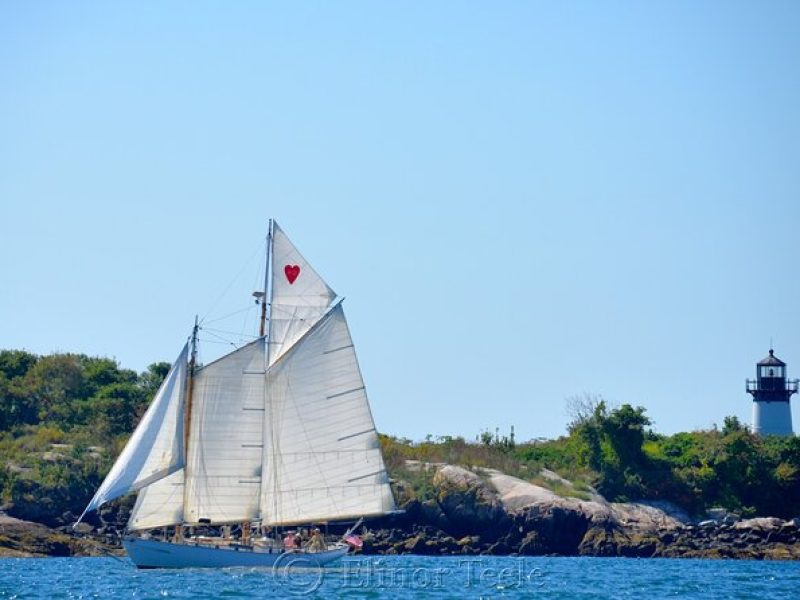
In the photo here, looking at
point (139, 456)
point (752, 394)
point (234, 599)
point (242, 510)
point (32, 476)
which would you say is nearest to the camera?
point (234, 599)

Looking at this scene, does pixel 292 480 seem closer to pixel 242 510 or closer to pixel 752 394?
pixel 242 510

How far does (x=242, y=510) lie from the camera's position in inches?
2544

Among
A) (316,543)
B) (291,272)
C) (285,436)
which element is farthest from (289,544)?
(291,272)

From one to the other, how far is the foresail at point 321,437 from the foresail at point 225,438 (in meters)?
→ 0.59

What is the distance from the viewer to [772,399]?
10700 cm

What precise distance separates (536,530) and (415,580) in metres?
23.7

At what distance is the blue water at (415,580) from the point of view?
54.6 meters

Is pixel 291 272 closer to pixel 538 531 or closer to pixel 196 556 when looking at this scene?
pixel 196 556

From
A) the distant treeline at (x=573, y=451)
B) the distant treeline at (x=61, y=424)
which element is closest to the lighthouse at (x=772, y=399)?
the distant treeline at (x=573, y=451)

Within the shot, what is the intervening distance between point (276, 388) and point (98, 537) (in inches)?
693

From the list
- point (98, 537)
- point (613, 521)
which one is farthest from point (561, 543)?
point (98, 537)

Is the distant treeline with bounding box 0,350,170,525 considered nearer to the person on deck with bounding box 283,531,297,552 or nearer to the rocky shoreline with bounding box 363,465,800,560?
the rocky shoreline with bounding box 363,465,800,560

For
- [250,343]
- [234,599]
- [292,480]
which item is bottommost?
[234,599]

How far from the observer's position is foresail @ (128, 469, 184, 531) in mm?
63281
